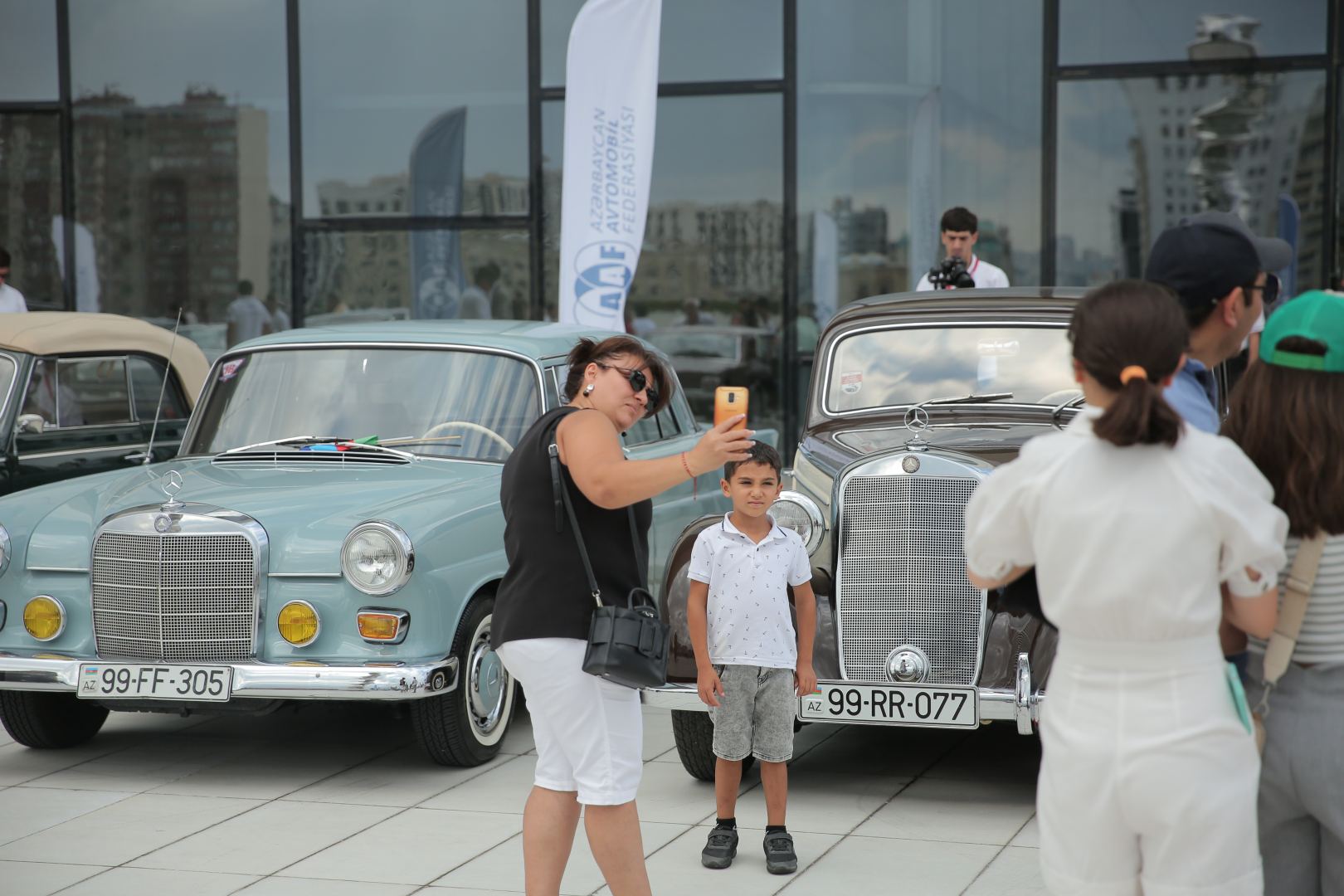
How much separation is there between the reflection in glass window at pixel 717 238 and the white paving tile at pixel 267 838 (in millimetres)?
7949

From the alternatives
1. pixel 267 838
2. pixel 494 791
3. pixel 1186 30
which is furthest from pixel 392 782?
pixel 1186 30

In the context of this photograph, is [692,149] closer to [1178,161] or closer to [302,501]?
[1178,161]

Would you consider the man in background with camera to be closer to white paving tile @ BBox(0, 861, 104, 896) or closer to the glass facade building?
the glass facade building

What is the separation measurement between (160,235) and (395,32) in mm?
2971

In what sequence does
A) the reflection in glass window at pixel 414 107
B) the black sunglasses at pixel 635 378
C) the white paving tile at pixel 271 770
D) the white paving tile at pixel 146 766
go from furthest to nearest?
the reflection in glass window at pixel 414 107 → the white paving tile at pixel 146 766 → the white paving tile at pixel 271 770 → the black sunglasses at pixel 635 378

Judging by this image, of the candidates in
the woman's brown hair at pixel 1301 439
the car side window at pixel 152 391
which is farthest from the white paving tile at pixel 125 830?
the woman's brown hair at pixel 1301 439

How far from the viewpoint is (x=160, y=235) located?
14438 millimetres

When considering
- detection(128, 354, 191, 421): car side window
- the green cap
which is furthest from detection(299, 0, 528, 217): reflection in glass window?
the green cap

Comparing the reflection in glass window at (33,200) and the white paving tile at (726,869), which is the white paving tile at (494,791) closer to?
the white paving tile at (726,869)

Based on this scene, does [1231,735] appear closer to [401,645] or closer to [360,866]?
[360,866]

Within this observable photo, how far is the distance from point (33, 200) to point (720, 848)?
39.5 feet

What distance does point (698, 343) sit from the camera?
1334 centimetres

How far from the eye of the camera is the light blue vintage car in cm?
571

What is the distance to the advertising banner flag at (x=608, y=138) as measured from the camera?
447 inches
